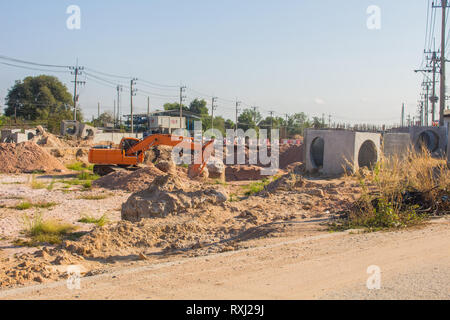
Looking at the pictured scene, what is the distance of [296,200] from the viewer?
12.1 m

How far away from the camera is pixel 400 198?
30.6 ft

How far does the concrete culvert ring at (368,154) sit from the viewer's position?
19219 mm

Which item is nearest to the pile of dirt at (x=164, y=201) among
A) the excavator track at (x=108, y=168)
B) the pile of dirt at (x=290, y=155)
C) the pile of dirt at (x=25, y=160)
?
the excavator track at (x=108, y=168)

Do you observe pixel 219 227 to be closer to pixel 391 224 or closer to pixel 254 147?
pixel 391 224

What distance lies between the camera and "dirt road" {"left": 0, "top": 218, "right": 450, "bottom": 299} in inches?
183

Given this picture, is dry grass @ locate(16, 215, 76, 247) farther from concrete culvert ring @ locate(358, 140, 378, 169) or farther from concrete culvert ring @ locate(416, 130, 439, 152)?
concrete culvert ring @ locate(416, 130, 439, 152)

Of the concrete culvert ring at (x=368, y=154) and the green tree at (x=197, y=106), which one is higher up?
the green tree at (x=197, y=106)

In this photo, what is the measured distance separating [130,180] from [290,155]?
18.7 m

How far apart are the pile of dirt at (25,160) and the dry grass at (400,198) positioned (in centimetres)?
1943

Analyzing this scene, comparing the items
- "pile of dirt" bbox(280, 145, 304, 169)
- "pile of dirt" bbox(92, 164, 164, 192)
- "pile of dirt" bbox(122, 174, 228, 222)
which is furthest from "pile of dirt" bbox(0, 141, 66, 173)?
"pile of dirt" bbox(280, 145, 304, 169)

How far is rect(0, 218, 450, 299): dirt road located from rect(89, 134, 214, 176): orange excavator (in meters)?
13.9

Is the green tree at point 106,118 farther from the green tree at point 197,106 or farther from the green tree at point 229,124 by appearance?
the green tree at point 229,124

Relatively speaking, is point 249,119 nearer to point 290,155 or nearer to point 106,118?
point 106,118
